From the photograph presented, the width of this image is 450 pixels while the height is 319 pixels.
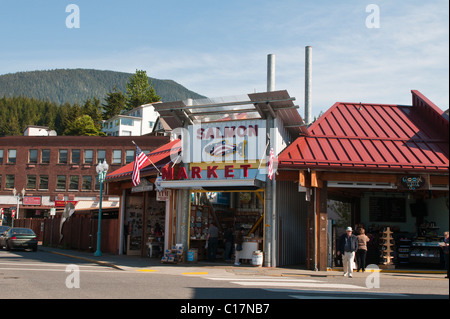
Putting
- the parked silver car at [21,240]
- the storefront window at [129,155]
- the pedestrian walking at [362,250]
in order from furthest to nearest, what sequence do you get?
the storefront window at [129,155] → the parked silver car at [21,240] → the pedestrian walking at [362,250]

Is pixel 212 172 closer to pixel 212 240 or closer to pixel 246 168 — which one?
pixel 246 168

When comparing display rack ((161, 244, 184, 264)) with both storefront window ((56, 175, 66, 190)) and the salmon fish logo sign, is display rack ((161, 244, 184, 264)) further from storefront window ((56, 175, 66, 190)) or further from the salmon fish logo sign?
storefront window ((56, 175, 66, 190))

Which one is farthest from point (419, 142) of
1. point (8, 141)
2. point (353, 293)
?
point (8, 141)

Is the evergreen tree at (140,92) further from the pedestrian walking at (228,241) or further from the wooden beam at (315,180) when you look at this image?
the wooden beam at (315,180)

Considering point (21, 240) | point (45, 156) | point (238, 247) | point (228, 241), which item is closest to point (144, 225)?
point (228, 241)

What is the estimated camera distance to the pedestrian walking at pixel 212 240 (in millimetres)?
22875

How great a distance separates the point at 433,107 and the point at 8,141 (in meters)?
55.7

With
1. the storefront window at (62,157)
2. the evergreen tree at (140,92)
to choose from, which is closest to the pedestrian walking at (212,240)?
the storefront window at (62,157)

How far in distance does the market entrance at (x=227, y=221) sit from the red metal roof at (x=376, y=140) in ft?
9.98

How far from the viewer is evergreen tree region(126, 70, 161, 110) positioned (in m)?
109

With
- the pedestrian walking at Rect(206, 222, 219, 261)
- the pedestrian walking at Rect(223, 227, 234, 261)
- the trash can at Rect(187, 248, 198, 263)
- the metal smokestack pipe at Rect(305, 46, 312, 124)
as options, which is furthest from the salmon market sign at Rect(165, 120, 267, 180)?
the metal smokestack pipe at Rect(305, 46, 312, 124)

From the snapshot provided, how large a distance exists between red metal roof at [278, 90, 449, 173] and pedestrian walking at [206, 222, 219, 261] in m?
4.83

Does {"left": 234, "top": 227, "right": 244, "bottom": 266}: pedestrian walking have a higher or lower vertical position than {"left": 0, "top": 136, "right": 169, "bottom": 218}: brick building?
lower
